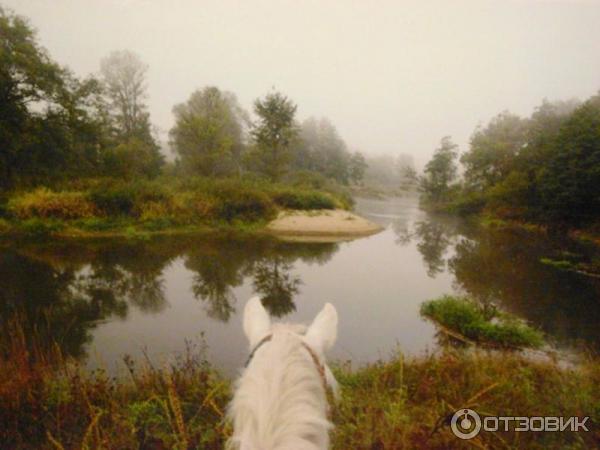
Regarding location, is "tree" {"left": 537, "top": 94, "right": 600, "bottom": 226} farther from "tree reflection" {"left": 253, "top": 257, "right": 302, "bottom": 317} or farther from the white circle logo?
the white circle logo

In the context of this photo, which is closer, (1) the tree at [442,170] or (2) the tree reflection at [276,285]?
(2) the tree reflection at [276,285]

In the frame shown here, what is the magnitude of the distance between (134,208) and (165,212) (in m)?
1.42

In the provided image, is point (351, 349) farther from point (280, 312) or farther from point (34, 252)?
point (34, 252)

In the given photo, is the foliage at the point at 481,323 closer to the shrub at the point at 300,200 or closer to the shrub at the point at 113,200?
the shrub at the point at 113,200

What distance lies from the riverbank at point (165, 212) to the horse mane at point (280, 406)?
47.0ft

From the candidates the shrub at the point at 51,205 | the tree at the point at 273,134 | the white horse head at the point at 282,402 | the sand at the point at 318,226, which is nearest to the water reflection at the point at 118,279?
the shrub at the point at 51,205

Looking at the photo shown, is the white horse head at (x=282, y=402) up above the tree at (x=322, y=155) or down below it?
below

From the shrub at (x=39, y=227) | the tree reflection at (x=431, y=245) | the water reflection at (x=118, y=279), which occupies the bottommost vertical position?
the tree reflection at (x=431, y=245)

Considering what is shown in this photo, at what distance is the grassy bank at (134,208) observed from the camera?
533 inches

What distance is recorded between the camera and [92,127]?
820 inches

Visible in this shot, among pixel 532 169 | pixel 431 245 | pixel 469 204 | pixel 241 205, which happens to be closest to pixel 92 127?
pixel 241 205

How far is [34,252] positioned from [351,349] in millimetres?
11124

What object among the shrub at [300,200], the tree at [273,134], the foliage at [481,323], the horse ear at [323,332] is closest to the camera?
the horse ear at [323,332]

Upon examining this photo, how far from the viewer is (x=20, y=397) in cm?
332
